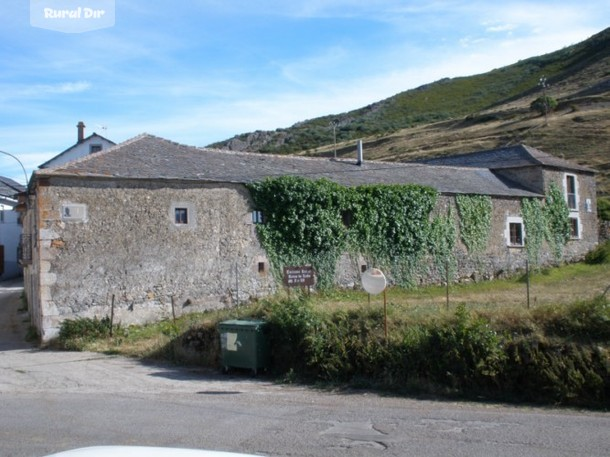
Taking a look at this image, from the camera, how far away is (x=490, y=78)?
387 feet

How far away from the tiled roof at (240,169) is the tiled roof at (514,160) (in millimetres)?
1443

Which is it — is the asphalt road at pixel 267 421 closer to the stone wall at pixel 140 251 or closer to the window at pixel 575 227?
the stone wall at pixel 140 251

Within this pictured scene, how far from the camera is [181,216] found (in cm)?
1881

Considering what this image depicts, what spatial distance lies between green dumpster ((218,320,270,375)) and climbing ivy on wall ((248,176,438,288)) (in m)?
7.96

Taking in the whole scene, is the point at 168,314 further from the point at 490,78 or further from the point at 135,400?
the point at 490,78

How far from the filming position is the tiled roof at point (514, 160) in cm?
3040

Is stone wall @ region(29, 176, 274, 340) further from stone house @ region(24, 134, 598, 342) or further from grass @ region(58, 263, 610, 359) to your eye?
grass @ region(58, 263, 610, 359)

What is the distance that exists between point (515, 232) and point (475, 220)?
308cm

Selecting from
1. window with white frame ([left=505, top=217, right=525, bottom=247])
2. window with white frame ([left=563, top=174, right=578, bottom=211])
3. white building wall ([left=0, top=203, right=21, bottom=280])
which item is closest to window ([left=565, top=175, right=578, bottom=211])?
window with white frame ([left=563, top=174, right=578, bottom=211])

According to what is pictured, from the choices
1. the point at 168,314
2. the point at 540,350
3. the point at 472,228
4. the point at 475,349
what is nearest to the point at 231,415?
the point at 475,349

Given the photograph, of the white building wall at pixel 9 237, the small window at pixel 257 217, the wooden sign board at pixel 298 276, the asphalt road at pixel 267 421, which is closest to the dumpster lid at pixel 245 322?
Result: the asphalt road at pixel 267 421

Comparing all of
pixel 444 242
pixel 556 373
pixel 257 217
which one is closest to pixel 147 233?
pixel 257 217

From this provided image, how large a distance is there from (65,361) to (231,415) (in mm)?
7202

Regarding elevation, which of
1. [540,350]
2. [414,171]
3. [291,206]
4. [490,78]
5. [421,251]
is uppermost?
[490,78]
